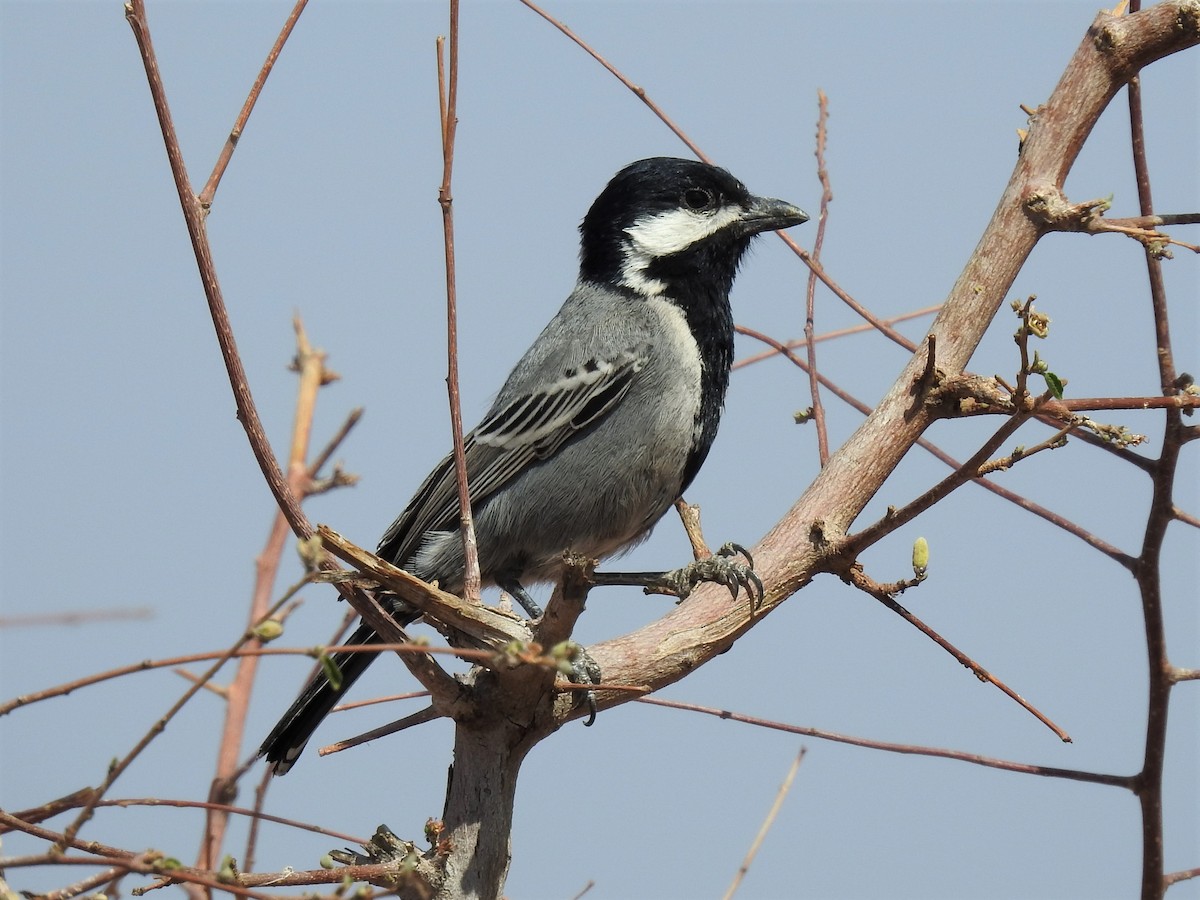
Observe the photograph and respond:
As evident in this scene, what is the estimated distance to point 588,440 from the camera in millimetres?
4551

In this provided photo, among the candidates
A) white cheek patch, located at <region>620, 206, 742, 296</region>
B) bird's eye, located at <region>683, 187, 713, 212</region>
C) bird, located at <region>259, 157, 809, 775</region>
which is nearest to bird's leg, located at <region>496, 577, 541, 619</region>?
bird, located at <region>259, 157, 809, 775</region>

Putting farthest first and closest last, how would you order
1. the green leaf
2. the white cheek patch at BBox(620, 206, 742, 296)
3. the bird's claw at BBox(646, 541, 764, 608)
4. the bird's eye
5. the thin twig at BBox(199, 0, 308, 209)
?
1. the bird's eye
2. the white cheek patch at BBox(620, 206, 742, 296)
3. the bird's claw at BBox(646, 541, 764, 608)
4. the thin twig at BBox(199, 0, 308, 209)
5. the green leaf

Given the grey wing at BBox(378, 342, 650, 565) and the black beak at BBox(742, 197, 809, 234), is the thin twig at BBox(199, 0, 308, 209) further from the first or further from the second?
the black beak at BBox(742, 197, 809, 234)

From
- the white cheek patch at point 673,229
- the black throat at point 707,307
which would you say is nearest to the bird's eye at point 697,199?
the white cheek patch at point 673,229

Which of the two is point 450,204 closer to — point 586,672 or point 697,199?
point 586,672

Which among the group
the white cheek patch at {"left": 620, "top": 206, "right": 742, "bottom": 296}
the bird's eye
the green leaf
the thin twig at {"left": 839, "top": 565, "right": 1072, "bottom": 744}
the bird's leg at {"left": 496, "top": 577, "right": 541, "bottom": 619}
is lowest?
the green leaf

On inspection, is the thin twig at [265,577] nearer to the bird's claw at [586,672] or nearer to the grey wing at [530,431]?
the grey wing at [530,431]

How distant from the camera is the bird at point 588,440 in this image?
447 centimetres

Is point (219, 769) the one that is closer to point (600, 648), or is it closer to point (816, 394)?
point (600, 648)

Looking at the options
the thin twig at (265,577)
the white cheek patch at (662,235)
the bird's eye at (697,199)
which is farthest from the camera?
the bird's eye at (697,199)

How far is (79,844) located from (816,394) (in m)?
2.60

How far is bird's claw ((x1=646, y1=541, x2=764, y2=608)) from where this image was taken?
348cm

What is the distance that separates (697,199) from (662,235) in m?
0.23

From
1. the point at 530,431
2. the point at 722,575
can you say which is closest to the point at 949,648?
the point at 722,575
